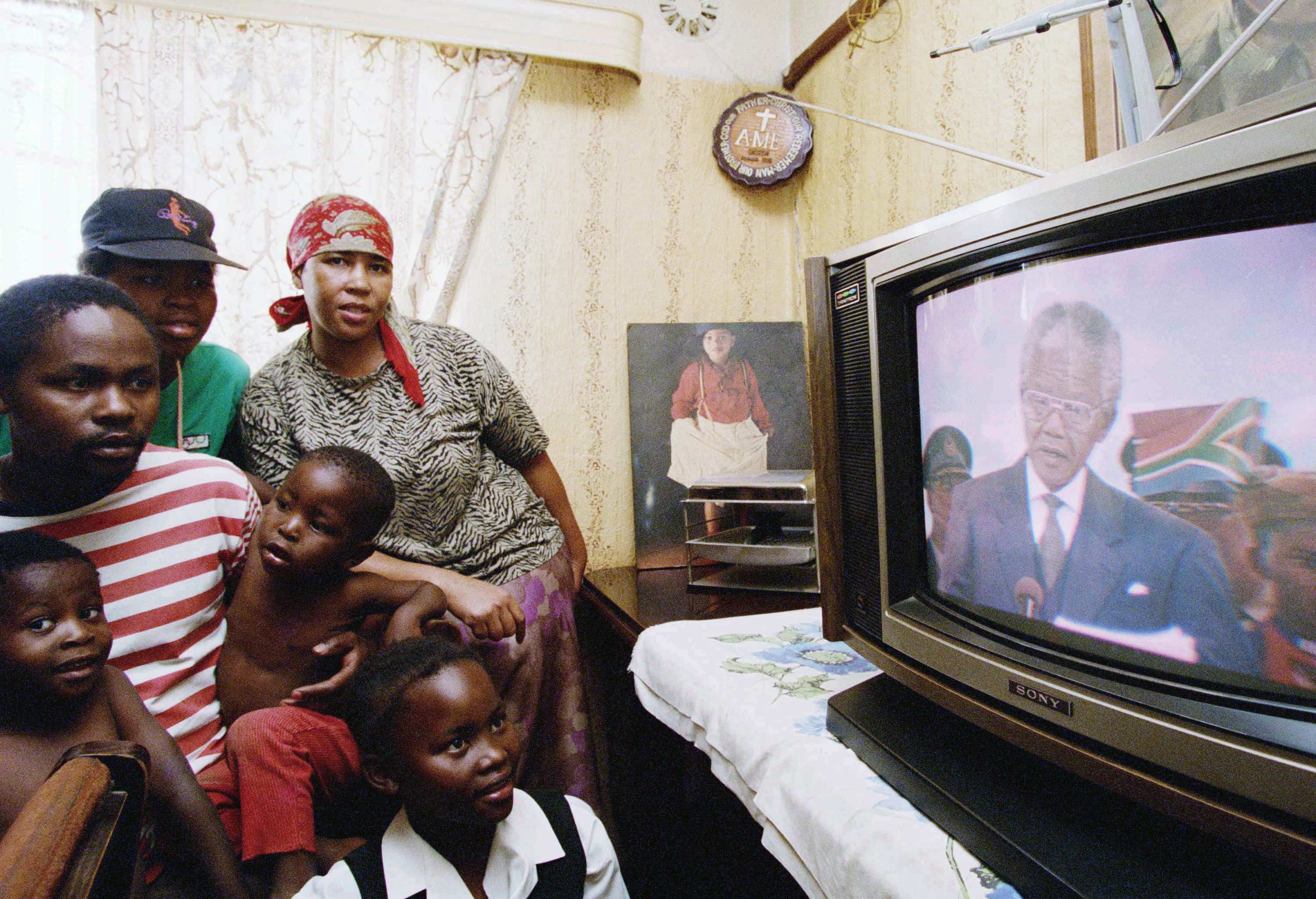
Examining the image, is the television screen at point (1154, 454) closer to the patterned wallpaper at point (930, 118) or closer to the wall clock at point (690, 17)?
the patterned wallpaper at point (930, 118)

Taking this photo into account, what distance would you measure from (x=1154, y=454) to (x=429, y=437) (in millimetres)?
1152

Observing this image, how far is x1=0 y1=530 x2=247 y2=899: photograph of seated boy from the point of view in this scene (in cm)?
73

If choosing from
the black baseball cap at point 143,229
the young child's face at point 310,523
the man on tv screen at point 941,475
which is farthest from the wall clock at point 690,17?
the man on tv screen at point 941,475

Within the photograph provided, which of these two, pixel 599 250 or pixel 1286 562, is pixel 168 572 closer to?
pixel 1286 562

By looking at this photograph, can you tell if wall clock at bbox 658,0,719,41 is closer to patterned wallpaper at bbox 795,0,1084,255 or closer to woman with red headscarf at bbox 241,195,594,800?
patterned wallpaper at bbox 795,0,1084,255

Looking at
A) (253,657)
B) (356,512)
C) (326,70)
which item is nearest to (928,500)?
(356,512)

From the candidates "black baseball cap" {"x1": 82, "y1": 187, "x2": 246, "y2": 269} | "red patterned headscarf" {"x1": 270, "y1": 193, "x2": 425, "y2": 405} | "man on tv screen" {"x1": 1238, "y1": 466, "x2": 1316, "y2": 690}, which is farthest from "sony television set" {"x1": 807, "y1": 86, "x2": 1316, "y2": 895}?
"black baseball cap" {"x1": 82, "y1": 187, "x2": 246, "y2": 269}

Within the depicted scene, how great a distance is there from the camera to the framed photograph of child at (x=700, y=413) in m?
1.94

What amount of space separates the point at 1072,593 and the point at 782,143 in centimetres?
173

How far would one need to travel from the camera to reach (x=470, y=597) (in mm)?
1262

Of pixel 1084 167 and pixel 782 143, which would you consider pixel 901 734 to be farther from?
pixel 782 143

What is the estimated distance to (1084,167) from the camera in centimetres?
54

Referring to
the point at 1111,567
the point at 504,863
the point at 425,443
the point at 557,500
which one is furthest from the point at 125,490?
the point at 1111,567

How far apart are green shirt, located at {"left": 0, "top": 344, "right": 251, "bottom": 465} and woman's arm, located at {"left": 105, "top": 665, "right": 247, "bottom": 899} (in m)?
0.57
